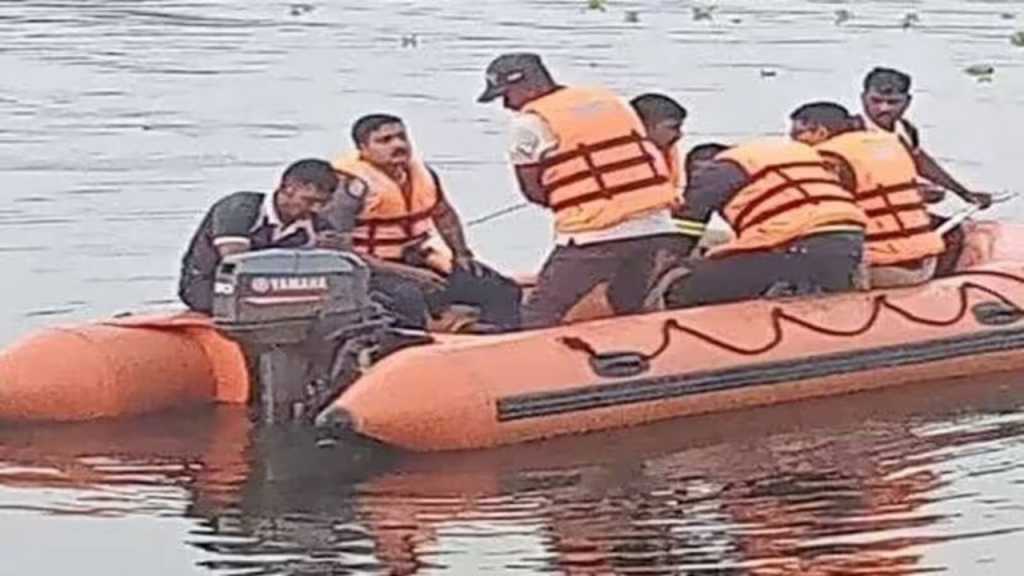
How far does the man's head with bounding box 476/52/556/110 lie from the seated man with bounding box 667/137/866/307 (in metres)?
0.95

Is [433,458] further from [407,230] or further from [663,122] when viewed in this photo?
[663,122]

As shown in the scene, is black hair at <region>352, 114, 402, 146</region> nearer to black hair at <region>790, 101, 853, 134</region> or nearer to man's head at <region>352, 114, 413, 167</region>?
man's head at <region>352, 114, 413, 167</region>

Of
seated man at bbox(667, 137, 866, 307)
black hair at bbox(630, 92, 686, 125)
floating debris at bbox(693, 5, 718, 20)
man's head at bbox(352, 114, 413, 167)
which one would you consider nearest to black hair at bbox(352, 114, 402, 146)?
man's head at bbox(352, 114, 413, 167)

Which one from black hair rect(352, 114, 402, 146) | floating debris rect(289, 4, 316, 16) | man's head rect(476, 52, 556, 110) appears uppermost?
floating debris rect(289, 4, 316, 16)

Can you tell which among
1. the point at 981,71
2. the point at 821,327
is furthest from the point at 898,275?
the point at 981,71

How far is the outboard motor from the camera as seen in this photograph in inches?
472

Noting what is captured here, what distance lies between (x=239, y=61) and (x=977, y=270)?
1844 centimetres

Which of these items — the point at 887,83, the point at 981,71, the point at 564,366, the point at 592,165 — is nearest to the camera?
the point at 564,366

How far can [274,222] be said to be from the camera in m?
12.7

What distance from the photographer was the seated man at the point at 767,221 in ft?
45.0

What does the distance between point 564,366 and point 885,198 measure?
2.49 m

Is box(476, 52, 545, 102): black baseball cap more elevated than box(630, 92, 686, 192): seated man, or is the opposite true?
box(476, 52, 545, 102): black baseball cap

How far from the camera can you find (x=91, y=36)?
117 ft

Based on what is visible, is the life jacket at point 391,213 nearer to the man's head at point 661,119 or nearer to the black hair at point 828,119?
the man's head at point 661,119
